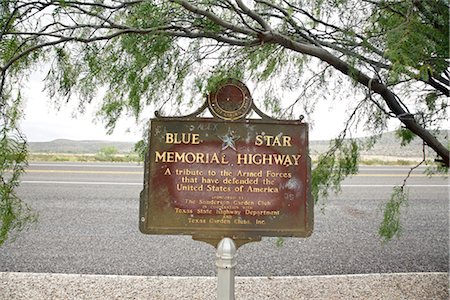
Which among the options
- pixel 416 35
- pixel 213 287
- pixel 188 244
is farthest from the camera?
pixel 188 244

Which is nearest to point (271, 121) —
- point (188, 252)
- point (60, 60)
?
point (60, 60)

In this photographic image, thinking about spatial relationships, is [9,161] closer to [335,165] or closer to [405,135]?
[335,165]

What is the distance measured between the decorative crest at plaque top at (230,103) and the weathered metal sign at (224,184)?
4cm

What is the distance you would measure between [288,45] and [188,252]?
10.2ft

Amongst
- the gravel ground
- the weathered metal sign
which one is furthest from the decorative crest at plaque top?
the gravel ground

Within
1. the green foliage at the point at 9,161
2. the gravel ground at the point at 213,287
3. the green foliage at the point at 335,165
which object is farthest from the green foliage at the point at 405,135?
the green foliage at the point at 9,161

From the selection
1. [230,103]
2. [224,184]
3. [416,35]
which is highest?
[416,35]

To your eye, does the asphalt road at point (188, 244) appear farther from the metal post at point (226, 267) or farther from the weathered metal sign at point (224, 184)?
the metal post at point (226, 267)

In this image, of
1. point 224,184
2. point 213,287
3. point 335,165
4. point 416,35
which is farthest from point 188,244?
point 416,35

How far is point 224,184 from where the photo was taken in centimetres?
229

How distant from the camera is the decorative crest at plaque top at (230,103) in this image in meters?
2.35

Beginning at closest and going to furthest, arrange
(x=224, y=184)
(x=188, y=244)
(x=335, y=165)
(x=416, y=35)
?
1. (x=416, y=35)
2. (x=224, y=184)
3. (x=335, y=165)
4. (x=188, y=244)

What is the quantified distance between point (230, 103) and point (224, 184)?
0.44 m

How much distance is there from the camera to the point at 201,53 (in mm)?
2703
